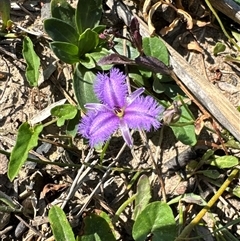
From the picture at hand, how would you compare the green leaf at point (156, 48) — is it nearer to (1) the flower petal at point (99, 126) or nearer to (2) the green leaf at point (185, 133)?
(2) the green leaf at point (185, 133)

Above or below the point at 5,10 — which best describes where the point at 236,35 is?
below

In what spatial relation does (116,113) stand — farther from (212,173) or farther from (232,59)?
(232,59)

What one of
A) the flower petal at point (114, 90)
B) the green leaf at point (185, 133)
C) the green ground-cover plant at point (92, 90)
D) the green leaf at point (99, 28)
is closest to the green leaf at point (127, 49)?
the green ground-cover plant at point (92, 90)

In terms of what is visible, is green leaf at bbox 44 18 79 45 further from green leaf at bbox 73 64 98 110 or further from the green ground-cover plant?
green leaf at bbox 73 64 98 110

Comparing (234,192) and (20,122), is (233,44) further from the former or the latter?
(20,122)

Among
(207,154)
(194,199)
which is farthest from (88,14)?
(194,199)

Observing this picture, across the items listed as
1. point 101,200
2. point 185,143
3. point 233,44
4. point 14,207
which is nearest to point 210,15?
point 233,44
